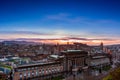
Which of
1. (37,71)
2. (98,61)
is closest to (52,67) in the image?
(37,71)

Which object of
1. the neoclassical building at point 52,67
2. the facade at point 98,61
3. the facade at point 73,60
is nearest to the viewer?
the neoclassical building at point 52,67

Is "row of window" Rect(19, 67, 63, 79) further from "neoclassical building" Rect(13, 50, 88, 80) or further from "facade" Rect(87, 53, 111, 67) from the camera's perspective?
"facade" Rect(87, 53, 111, 67)

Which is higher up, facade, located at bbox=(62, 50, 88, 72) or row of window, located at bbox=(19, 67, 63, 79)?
facade, located at bbox=(62, 50, 88, 72)

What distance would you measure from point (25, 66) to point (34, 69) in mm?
2984

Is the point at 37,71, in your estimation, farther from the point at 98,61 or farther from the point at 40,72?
the point at 98,61

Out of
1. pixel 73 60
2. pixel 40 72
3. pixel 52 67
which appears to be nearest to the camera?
pixel 40 72

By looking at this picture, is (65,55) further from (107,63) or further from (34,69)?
(107,63)

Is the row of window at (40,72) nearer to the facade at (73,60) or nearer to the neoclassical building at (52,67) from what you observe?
the neoclassical building at (52,67)

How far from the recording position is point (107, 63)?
73250 mm

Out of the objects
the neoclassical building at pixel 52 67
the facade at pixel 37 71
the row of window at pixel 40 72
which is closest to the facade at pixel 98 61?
the neoclassical building at pixel 52 67

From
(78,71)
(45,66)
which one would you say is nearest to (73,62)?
(78,71)

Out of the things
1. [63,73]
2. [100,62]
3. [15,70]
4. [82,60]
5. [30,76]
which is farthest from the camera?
[100,62]

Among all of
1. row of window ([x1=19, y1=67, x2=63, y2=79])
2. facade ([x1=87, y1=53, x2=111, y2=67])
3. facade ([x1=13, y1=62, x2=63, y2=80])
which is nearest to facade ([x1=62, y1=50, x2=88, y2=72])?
facade ([x1=13, y1=62, x2=63, y2=80])

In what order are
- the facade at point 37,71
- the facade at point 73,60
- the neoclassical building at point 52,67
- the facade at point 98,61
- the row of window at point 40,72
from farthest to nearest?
the facade at point 98,61
the facade at point 73,60
the row of window at point 40,72
the neoclassical building at point 52,67
the facade at point 37,71
